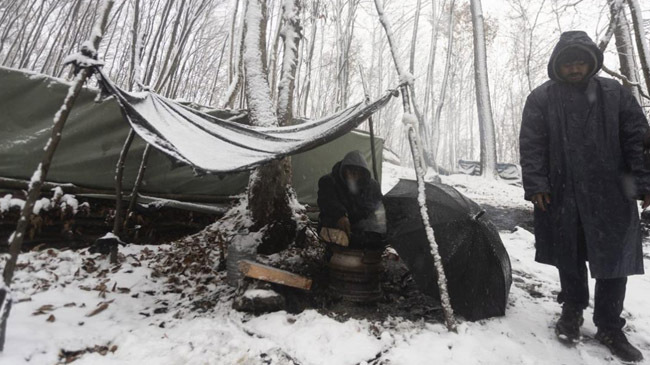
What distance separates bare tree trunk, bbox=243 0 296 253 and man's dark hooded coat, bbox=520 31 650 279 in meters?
2.33

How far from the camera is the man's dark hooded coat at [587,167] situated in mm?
2123

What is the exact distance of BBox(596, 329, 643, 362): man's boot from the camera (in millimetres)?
2092

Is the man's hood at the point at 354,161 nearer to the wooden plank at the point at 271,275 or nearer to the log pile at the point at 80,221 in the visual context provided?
the wooden plank at the point at 271,275

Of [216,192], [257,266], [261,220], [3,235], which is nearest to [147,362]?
[257,266]

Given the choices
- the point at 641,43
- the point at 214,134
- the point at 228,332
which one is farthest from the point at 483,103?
the point at 228,332

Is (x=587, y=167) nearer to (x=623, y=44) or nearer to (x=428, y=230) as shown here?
(x=428, y=230)

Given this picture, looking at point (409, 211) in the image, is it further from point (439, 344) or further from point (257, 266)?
point (257, 266)

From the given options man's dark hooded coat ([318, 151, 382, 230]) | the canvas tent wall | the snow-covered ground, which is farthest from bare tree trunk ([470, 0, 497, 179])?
man's dark hooded coat ([318, 151, 382, 230])

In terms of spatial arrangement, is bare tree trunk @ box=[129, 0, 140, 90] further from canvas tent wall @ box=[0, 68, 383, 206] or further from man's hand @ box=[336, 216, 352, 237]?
man's hand @ box=[336, 216, 352, 237]

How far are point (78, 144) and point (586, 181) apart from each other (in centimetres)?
498

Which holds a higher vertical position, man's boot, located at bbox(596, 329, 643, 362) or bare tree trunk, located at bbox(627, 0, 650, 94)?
bare tree trunk, located at bbox(627, 0, 650, 94)

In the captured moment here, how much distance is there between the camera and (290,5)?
4062mm

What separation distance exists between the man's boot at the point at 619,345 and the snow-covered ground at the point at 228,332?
0.06m

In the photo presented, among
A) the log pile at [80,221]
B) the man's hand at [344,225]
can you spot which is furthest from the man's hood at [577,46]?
the log pile at [80,221]
